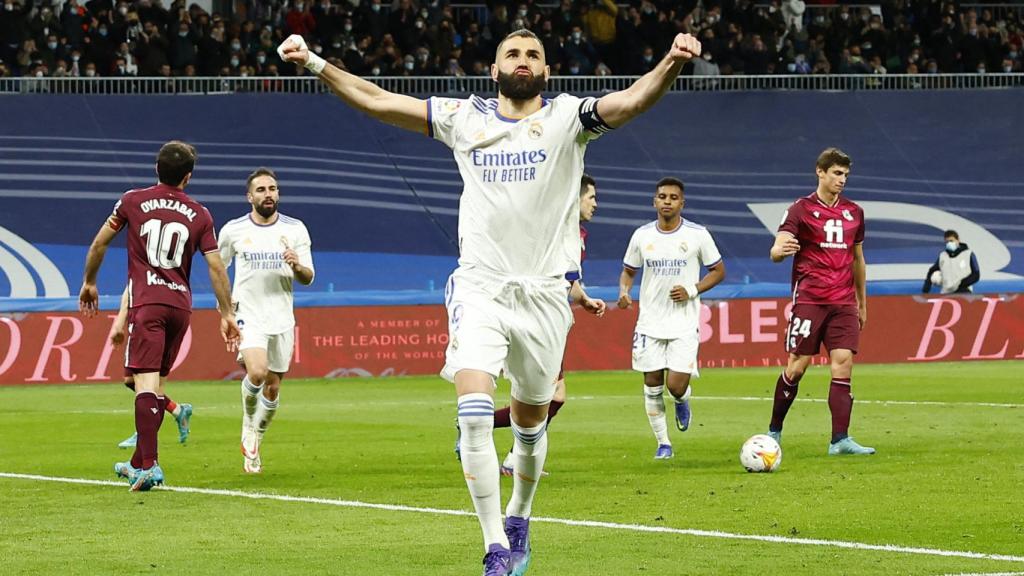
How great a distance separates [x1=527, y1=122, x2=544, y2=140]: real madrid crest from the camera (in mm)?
7695

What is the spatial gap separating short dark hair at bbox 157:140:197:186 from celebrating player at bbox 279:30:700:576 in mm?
3660

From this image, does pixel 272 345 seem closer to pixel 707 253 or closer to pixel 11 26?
pixel 707 253

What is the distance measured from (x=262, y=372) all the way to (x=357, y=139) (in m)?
19.3

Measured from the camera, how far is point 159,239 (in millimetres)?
11219

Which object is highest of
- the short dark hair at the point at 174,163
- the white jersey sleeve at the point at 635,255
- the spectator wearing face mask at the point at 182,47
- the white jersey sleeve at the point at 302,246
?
the spectator wearing face mask at the point at 182,47

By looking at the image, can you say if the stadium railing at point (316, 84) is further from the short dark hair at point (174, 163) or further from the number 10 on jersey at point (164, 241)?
the number 10 on jersey at point (164, 241)

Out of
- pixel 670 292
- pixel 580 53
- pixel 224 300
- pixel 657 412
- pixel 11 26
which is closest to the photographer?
pixel 224 300

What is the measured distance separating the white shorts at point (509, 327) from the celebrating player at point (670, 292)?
5.87 metres

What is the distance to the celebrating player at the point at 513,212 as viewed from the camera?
754 centimetres

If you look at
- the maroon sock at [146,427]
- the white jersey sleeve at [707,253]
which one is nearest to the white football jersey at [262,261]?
the maroon sock at [146,427]

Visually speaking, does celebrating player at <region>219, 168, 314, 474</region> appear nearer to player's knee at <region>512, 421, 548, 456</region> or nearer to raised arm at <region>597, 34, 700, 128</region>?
player's knee at <region>512, 421, 548, 456</region>

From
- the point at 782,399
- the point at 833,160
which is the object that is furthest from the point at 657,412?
the point at 833,160

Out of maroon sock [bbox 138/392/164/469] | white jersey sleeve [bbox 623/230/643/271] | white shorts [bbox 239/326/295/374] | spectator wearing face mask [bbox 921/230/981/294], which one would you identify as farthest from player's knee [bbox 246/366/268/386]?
spectator wearing face mask [bbox 921/230/981/294]

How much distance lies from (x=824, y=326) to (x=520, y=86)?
20.0ft
